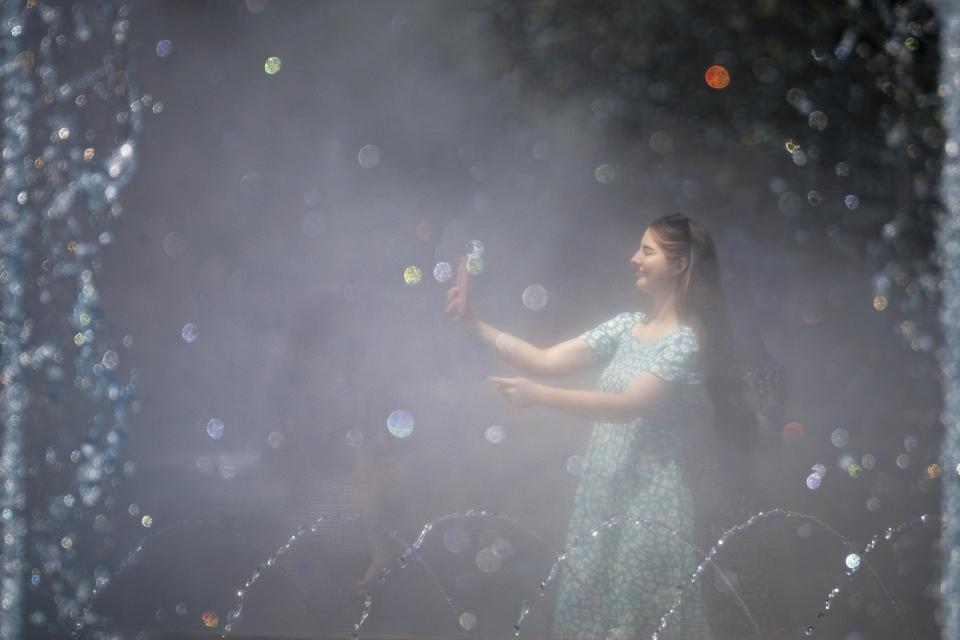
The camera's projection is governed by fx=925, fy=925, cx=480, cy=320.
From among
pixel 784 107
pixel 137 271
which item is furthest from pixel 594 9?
pixel 137 271

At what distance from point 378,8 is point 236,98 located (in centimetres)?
56

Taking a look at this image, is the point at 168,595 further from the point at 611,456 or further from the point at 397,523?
the point at 611,456

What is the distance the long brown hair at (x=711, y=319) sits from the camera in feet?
8.64

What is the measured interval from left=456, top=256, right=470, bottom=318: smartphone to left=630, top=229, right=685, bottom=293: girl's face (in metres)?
0.52

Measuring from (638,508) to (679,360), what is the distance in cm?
43

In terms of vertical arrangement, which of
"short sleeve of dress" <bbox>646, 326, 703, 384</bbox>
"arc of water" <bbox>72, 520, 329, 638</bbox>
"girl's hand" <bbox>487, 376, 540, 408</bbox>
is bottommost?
"arc of water" <bbox>72, 520, 329, 638</bbox>

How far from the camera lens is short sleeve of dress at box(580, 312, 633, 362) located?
2701mm

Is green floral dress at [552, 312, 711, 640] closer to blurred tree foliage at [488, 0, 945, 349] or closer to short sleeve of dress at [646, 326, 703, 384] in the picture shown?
short sleeve of dress at [646, 326, 703, 384]

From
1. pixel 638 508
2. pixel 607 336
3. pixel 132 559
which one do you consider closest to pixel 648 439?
pixel 638 508

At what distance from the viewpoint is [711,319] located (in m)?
2.67

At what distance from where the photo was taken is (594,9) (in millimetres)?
3021

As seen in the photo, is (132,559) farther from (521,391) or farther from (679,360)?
(679,360)

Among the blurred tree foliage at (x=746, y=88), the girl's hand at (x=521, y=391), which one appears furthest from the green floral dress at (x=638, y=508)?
the blurred tree foliage at (x=746, y=88)

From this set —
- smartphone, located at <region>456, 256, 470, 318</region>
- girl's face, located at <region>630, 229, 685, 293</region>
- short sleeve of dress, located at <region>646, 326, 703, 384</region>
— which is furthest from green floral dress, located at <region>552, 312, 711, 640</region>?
smartphone, located at <region>456, 256, 470, 318</region>
